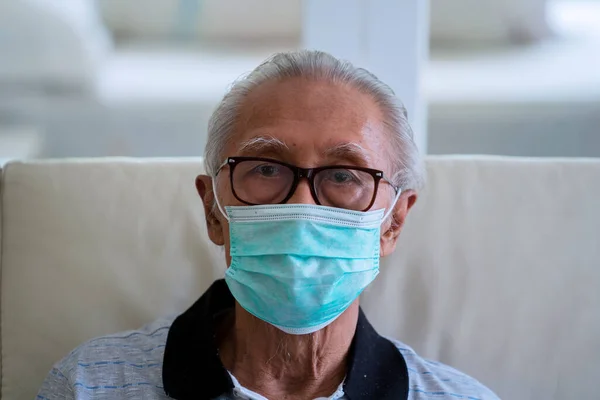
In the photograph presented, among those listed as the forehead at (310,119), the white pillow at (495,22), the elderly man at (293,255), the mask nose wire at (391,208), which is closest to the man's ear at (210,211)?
the elderly man at (293,255)

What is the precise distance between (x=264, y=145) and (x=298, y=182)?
0.35 ft

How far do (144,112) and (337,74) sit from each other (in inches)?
52.6

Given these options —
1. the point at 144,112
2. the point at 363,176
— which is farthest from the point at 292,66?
the point at 144,112

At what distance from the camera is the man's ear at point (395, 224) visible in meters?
1.50

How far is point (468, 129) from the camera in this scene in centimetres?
257

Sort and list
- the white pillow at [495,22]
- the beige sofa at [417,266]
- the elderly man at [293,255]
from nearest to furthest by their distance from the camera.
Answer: the elderly man at [293,255], the beige sofa at [417,266], the white pillow at [495,22]

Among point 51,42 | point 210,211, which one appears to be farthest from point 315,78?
point 51,42

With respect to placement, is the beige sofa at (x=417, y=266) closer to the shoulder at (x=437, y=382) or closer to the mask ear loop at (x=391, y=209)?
the shoulder at (x=437, y=382)

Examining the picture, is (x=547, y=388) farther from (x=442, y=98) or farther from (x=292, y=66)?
(x=442, y=98)

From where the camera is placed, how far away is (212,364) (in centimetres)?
141

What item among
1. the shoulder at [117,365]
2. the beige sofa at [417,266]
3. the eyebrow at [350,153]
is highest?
the eyebrow at [350,153]

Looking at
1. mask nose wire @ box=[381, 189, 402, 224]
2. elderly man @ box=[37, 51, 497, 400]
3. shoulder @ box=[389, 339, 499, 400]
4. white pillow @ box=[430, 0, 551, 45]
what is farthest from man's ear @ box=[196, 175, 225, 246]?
white pillow @ box=[430, 0, 551, 45]

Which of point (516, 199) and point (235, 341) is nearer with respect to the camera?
point (235, 341)

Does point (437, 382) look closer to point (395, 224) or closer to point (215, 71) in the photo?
point (395, 224)
